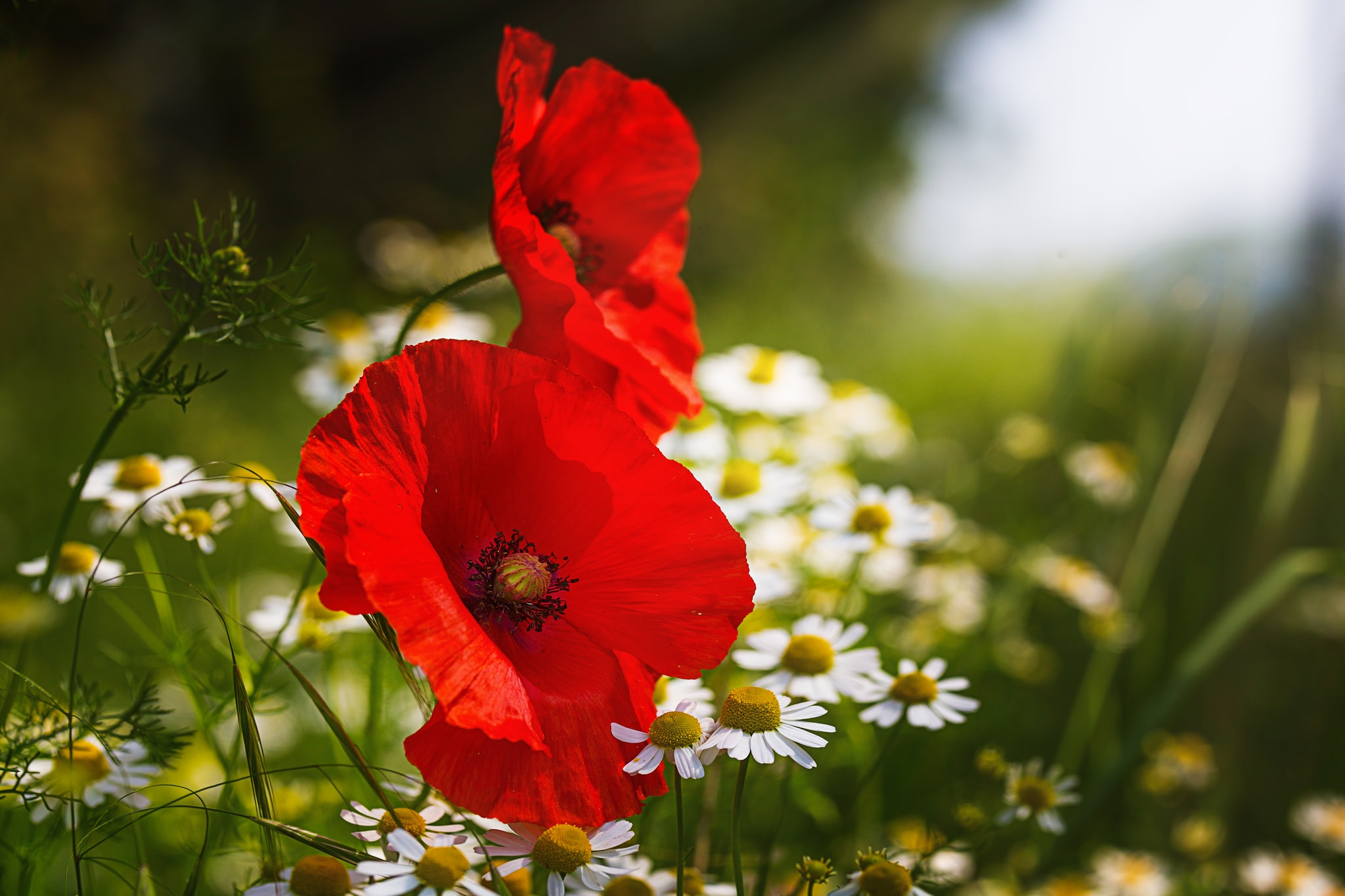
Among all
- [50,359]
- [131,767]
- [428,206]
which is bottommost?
[131,767]

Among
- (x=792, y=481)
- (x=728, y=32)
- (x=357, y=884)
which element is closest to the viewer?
(x=357, y=884)

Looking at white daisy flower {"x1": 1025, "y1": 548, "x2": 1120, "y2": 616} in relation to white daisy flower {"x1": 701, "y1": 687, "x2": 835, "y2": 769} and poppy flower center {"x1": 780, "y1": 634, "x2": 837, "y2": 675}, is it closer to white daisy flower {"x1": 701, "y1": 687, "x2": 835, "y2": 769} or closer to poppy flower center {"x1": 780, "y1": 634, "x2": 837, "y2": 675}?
poppy flower center {"x1": 780, "y1": 634, "x2": 837, "y2": 675}

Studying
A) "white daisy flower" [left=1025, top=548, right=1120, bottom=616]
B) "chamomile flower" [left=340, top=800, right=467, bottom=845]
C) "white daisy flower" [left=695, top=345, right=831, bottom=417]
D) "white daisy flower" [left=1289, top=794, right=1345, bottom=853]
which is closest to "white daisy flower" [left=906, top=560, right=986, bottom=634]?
"white daisy flower" [left=1025, top=548, right=1120, bottom=616]

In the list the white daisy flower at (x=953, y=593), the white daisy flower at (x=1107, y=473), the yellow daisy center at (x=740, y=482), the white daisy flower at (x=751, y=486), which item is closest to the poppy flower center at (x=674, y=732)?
the white daisy flower at (x=751, y=486)

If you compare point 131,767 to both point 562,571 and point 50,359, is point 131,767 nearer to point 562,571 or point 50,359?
point 562,571

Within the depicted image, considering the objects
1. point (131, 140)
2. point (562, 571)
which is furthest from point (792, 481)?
point (131, 140)

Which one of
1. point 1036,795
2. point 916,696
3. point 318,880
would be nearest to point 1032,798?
point 1036,795

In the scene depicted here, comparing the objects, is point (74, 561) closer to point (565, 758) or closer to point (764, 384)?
point (565, 758)
